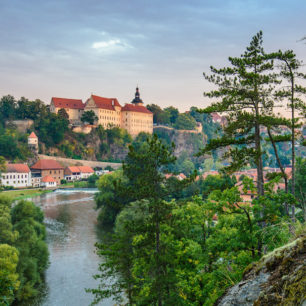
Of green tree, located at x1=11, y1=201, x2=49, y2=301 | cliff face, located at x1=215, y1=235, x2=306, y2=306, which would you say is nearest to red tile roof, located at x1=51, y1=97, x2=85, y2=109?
green tree, located at x1=11, y1=201, x2=49, y2=301

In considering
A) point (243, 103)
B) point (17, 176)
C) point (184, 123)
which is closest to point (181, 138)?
point (184, 123)

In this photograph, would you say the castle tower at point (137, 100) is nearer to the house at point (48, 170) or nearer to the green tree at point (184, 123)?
the green tree at point (184, 123)

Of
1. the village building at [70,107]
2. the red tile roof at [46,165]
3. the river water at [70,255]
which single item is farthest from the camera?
the village building at [70,107]

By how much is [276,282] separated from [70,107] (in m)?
98.2

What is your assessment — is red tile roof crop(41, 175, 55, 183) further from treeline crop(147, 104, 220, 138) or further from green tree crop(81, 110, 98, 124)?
treeline crop(147, 104, 220, 138)

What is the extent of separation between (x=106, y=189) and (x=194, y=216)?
3160 centimetres

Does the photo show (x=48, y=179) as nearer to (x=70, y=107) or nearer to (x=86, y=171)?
(x=86, y=171)

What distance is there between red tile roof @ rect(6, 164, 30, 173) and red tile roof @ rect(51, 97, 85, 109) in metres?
30.2

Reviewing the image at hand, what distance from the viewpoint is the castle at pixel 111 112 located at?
3829 inches

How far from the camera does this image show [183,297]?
10.5m

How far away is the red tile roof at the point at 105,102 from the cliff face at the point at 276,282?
96.4m

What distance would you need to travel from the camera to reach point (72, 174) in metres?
78.8

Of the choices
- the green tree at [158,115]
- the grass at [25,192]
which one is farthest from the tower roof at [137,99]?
the grass at [25,192]

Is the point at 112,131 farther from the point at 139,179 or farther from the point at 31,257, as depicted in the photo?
the point at 139,179
